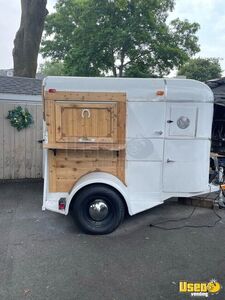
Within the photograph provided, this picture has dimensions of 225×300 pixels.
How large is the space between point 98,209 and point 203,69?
86.2 ft

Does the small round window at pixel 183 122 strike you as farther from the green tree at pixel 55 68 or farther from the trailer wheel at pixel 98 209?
the green tree at pixel 55 68

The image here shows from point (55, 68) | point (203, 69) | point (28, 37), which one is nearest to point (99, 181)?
point (28, 37)

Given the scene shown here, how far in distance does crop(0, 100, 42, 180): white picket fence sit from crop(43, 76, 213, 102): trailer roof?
339cm

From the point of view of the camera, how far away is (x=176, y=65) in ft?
67.7

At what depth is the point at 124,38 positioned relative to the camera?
18.5m

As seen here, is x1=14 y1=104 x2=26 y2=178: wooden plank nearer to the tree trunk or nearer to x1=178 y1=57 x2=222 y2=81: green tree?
the tree trunk

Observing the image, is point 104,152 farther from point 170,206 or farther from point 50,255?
point 170,206

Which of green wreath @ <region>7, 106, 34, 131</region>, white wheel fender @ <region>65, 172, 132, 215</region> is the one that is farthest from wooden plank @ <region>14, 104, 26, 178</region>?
white wheel fender @ <region>65, 172, 132, 215</region>

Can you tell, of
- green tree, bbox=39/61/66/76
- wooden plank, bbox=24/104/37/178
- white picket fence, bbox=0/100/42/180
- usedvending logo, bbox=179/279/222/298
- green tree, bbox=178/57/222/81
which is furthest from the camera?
green tree, bbox=178/57/222/81

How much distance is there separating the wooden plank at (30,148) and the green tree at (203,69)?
74.2ft

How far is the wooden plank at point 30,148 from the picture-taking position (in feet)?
24.4

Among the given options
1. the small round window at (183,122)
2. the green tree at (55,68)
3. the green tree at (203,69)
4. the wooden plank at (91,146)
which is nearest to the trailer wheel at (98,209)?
the wooden plank at (91,146)

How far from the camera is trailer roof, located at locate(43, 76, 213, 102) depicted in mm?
4234

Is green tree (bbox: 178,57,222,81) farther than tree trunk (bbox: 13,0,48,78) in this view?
Yes
